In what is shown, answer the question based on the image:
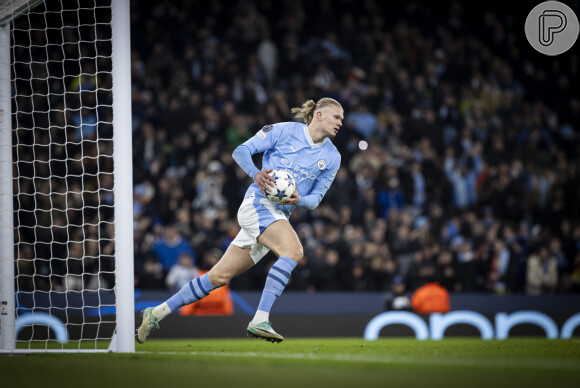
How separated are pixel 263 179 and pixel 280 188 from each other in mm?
166

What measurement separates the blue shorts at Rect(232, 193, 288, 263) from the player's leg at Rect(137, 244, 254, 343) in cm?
7

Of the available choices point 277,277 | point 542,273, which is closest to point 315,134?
point 277,277

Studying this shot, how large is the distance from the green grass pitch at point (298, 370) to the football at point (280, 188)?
4.60ft

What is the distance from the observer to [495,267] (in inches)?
574

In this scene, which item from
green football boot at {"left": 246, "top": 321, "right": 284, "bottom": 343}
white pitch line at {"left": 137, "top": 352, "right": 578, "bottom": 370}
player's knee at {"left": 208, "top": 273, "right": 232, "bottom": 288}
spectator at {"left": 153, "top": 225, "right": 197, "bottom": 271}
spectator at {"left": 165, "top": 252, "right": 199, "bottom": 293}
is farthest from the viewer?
spectator at {"left": 153, "top": 225, "right": 197, "bottom": 271}

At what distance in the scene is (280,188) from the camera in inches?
277

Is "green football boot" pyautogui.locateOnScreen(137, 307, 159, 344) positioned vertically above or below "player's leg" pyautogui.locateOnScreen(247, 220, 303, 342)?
below

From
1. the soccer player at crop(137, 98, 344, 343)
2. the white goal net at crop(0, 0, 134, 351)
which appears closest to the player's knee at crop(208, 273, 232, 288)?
the soccer player at crop(137, 98, 344, 343)

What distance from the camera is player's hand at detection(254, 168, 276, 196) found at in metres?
7.05

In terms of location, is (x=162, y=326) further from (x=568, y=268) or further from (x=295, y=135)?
(x=568, y=268)

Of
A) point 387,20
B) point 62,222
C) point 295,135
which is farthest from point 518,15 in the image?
point 295,135

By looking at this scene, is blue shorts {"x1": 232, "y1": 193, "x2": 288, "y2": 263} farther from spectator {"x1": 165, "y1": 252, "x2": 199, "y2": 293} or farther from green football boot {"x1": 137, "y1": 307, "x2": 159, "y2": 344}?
→ spectator {"x1": 165, "y1": 252, "x2": 199, "y2": 293}

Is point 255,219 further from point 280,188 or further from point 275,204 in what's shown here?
point 280,188

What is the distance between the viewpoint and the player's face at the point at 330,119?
7406mm
